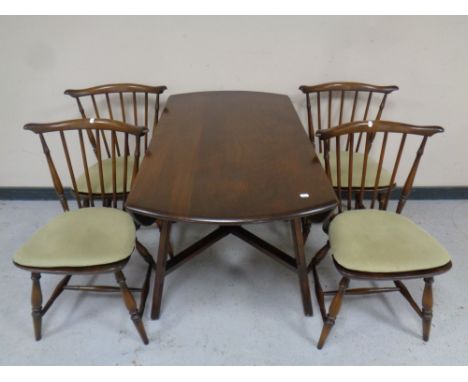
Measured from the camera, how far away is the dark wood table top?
1.11 m

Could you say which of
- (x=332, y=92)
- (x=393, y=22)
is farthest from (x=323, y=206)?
(x=393, y=22)

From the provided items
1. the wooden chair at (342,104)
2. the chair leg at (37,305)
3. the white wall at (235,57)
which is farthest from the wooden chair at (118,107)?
the wooden chair at (342,104)

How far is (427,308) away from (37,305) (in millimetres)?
1654

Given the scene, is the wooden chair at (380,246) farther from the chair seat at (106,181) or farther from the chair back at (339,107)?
the chair seat at (106,181)

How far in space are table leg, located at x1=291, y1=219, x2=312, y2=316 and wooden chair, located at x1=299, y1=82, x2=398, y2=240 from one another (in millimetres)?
396

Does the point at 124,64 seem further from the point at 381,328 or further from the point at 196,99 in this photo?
the point at 381,328

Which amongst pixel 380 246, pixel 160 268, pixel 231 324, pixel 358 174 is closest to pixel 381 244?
pixel 380 246

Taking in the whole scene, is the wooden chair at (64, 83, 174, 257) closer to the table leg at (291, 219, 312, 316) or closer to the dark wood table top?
the dark wood table top

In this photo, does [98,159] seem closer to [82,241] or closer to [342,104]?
[82,241]

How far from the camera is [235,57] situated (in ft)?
6.94

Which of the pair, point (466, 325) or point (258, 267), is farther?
point (258, 267)

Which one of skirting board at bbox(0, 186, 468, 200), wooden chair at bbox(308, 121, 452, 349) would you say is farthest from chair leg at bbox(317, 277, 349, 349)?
skirting board at bbox(0, 186, 468, 200)

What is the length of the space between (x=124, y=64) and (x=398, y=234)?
177 cm

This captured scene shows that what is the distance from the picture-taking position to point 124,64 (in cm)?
214
